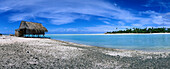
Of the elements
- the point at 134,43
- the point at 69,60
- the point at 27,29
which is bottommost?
the point at 134,43

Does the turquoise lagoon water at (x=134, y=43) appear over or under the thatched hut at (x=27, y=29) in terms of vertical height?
under

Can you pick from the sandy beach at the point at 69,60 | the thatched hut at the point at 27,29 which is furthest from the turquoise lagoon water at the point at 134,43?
the thatched hut at the point at 27,29

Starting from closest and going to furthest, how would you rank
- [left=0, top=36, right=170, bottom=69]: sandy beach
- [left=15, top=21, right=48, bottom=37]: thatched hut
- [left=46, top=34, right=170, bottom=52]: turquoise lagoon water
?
[left=0, top=36, right=170, bottom=69]: sandy beach → [left=46, top=34, right=170, bottom=52]: turquoise lagoon water → [left=15, top=21, right=48, bottom=37]: thatched hut

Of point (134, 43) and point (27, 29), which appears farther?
point (27, 29)

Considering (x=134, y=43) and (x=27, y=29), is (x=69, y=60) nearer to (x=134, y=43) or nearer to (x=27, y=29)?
(x=134, y=43)

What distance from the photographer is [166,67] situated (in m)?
5.98

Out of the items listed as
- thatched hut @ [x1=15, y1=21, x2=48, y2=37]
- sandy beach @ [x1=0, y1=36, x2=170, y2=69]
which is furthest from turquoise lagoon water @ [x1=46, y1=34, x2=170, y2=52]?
thatched hut @ [x1=15, y1=21, x2=48, y2=37]

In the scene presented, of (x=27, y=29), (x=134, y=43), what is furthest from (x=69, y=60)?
(x=27, y=29)

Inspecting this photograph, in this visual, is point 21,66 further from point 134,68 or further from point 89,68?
point 134,68

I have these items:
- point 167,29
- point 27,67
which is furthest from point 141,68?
point 167,29

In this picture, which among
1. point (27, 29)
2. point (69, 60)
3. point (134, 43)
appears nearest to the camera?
point (69, 60)

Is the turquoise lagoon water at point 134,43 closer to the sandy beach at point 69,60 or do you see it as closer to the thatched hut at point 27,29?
the sandy beach at point 69,60

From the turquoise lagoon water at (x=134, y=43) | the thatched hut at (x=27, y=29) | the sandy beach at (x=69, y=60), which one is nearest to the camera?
the sandy beach at (x=69, y=60)

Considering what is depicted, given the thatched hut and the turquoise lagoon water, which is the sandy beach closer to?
the turquoise lagoon water
